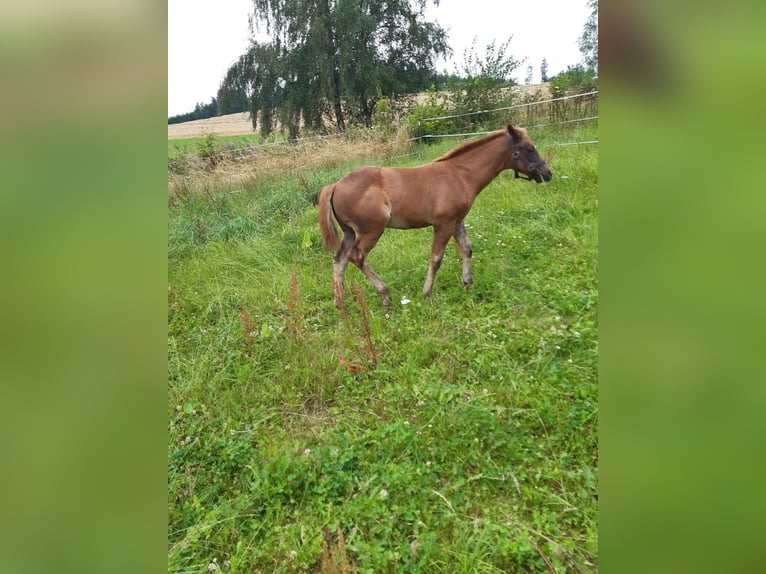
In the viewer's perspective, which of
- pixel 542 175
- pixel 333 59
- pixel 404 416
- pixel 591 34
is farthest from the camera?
pixel 333 59

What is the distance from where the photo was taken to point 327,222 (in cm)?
323

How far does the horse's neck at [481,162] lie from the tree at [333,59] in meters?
1.30

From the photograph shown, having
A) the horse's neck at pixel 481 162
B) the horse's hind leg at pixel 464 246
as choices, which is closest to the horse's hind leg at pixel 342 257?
the horse's hind leg at pixel 464 246

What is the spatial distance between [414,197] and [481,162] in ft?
1.94

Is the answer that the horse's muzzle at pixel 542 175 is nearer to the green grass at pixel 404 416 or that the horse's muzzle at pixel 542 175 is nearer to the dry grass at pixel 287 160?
the green grass at pixel 404 416

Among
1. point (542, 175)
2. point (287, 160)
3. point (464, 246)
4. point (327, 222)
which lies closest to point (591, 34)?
point (542, 175)

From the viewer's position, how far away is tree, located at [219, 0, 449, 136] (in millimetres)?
3701

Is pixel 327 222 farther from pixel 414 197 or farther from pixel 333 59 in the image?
pixel 333 59

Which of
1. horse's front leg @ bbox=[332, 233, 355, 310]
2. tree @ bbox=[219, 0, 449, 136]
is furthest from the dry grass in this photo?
horse's front leg @ bbox=[332, 233, 355, 310]
